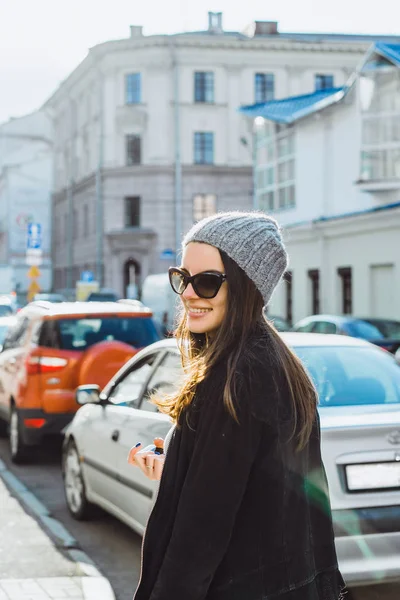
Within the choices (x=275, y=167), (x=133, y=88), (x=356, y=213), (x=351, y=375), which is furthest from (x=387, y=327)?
(x=133, y=88)

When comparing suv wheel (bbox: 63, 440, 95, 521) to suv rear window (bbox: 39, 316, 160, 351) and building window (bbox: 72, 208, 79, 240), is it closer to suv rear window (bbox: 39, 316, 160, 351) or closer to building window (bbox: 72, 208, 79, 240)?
suv rear window (bbox: 39, 316, 160, 351)

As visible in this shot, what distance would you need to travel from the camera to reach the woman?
240 cm

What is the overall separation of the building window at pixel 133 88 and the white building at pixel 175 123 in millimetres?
54

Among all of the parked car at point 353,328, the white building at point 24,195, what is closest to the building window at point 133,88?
the white building at point 24,195

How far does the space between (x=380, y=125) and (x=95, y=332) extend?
20.4m

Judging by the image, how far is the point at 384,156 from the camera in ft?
98.2

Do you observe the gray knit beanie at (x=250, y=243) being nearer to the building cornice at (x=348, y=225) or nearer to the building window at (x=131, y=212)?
the building cornice at (x=348, y=225)

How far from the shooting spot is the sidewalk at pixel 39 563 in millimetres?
5852

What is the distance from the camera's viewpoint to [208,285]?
2615mm

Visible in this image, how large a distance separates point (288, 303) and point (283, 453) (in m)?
34.5

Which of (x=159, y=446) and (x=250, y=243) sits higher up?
(x=250, y=243)

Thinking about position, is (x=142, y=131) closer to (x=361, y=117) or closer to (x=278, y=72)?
(x=278, y=72)

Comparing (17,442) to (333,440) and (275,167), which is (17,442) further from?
(275,167)

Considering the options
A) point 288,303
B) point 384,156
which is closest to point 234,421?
point 384,156
